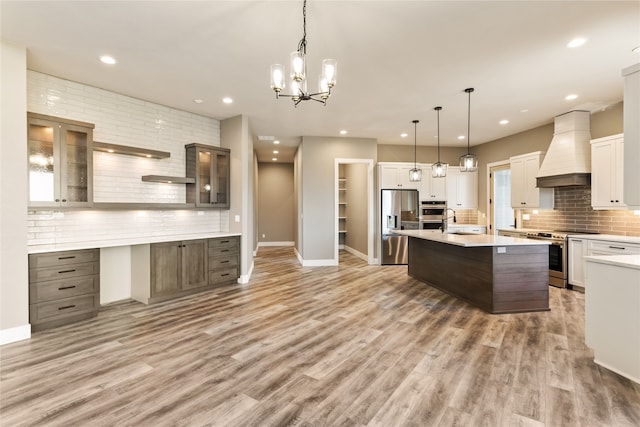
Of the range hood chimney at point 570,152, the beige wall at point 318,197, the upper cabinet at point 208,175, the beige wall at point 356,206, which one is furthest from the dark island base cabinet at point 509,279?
the upper cabinet at point 208,175

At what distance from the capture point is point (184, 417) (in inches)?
75.8

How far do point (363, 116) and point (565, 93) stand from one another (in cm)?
297

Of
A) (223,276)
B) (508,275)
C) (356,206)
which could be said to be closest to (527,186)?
(508,275)

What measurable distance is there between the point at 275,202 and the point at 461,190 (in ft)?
19.2

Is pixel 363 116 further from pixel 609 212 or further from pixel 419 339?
pixel 609 212

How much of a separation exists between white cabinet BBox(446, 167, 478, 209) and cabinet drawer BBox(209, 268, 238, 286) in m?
5.55

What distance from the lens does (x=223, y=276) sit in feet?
16.8

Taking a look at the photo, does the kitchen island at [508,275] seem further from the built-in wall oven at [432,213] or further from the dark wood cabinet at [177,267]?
the dark wood cabinet at [177,267]

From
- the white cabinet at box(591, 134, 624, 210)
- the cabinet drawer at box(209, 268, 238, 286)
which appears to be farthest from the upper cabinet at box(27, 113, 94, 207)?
the white cabinet at box(591, 134, 624, 210)

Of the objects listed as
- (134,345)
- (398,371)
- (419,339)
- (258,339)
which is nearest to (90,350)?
(134,345)

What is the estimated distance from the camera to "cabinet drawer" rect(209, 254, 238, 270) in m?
4.95

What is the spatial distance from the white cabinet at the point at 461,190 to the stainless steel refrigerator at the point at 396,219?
1.29 m

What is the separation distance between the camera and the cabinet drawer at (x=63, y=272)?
3256 millimetres

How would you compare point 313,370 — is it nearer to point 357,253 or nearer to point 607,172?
point 607,172
